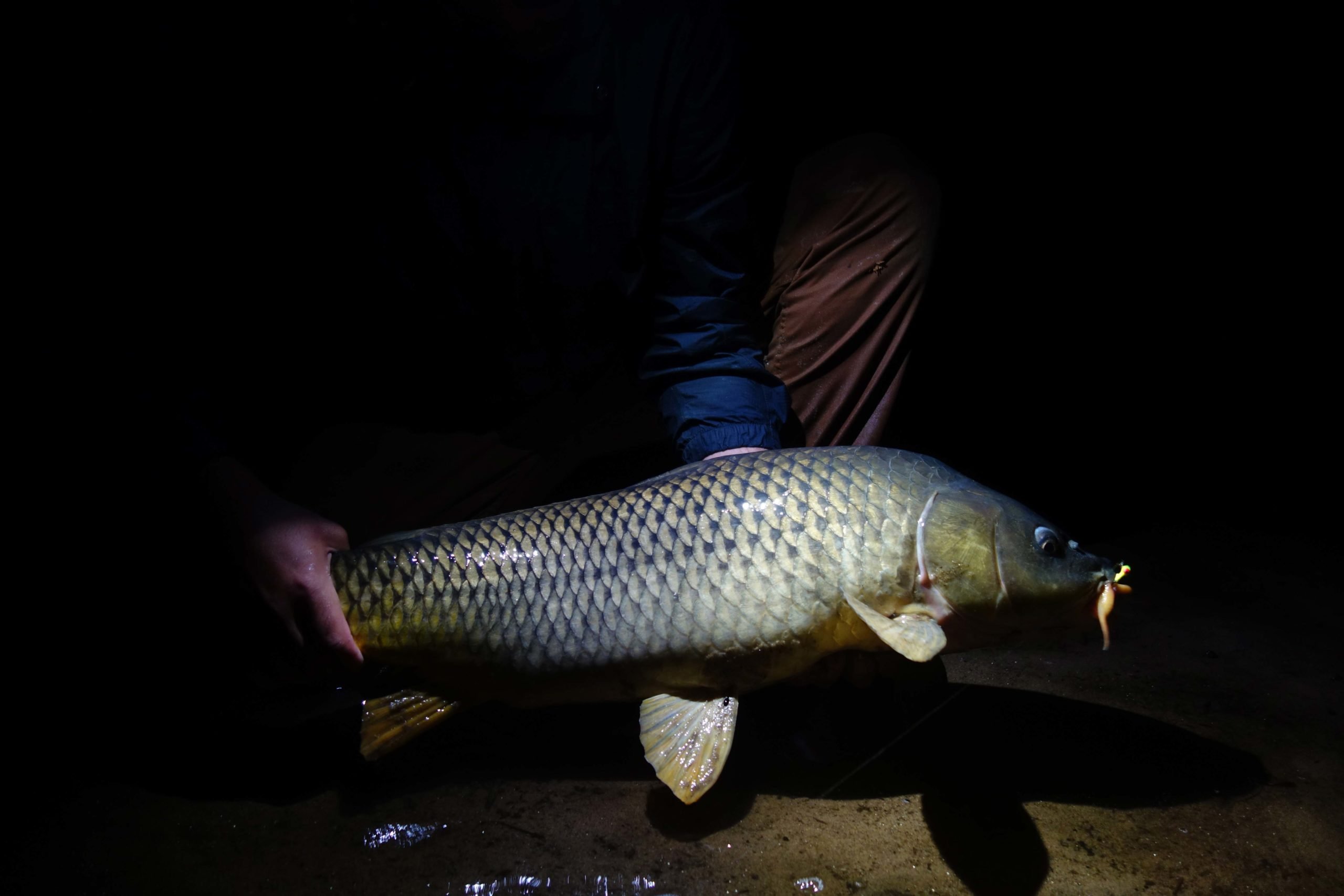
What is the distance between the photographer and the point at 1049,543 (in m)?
1.38

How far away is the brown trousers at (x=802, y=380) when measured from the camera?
6.93 feet

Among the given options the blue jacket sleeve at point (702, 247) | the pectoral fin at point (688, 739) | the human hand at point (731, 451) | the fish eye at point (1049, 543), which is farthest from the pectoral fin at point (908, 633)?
the blue jacket sleeve at point (702, 247)

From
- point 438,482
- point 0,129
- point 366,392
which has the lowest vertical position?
point 438,482

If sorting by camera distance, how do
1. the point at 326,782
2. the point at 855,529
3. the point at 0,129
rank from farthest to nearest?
the point at 0,129 → the point at 326,782 → the point at 855,529

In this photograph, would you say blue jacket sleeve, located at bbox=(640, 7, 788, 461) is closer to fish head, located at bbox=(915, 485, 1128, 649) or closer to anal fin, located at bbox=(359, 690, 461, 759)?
fish head, located at bbox=(915, 485, 1128, 649)

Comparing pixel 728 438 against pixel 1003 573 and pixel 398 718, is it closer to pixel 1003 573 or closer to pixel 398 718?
pixel 1003 573

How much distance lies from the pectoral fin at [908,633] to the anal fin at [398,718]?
3.16ft

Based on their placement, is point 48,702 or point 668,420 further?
point 48,702

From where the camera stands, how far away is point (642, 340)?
216cm

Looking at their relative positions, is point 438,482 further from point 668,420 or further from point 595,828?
point 595,828

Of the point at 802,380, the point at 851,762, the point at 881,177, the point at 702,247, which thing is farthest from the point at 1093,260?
the point at 851,762

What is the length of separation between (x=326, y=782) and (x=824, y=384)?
5.65 feet

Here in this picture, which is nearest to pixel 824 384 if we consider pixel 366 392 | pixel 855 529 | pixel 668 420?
pixel 668 420

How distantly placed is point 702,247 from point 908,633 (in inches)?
46.4
